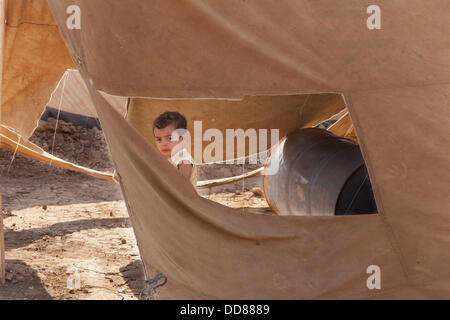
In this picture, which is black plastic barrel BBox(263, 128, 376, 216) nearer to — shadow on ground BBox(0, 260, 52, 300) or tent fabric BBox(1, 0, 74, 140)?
shadow on ground BBox(0, 260, 52, 300)

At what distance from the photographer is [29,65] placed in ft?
15.7

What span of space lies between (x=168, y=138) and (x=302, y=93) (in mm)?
998

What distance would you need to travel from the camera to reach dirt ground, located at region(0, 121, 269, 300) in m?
3.79

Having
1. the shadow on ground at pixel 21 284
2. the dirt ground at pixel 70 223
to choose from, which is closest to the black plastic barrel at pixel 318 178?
the dirt ground at pixel 70 223

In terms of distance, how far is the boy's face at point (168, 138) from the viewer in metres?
3.14

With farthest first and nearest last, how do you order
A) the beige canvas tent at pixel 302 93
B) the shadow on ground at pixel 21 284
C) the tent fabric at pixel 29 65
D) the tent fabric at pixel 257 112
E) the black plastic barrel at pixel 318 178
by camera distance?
A: the tent fabric at pixel 257 112, the tent fabric at pixel 29 65, the shadow on ground at pixel 21 284, the black plastic barrel at pixel 318 178, the beige canvas tent at pixel 302 93

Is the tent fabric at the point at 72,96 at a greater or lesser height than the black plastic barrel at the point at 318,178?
greater

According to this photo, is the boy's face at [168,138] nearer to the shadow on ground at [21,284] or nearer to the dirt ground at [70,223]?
the dirt ground at [70,223]

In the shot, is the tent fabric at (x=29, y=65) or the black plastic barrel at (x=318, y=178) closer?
the black plastic barrel at (x=318, y=178)

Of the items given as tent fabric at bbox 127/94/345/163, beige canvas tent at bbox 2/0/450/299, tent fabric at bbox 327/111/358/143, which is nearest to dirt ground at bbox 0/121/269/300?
tent fabric at bbox 127/94/345/163

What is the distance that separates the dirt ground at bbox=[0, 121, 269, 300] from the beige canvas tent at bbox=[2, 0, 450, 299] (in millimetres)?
1322

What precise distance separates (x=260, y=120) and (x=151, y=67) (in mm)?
2602

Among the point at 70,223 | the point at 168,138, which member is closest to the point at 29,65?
the point at 70,223

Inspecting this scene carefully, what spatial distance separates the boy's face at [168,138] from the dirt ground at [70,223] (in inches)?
44.6
